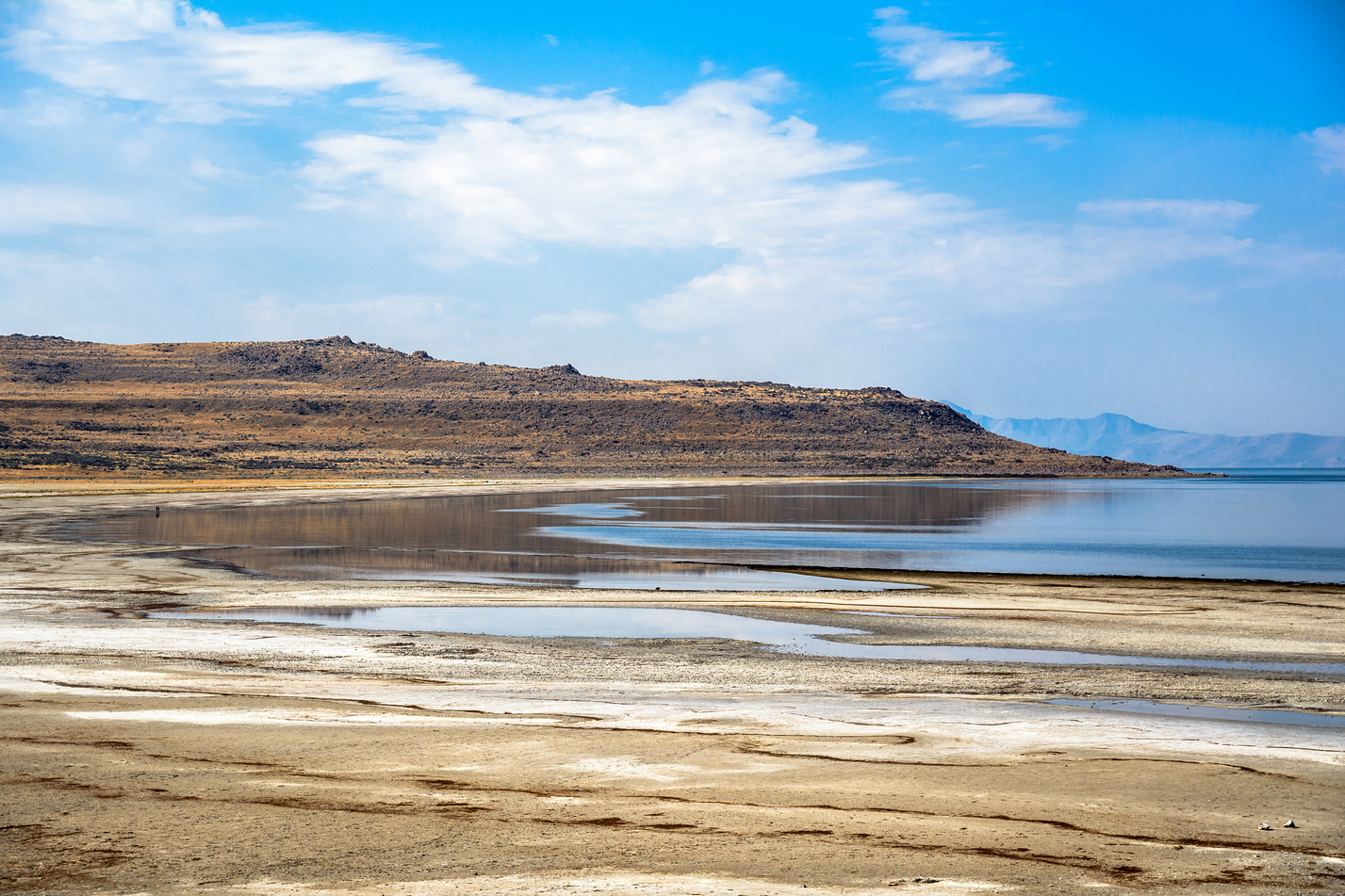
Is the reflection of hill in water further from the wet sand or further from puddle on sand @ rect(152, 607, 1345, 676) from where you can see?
the wet sand

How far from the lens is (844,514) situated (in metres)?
53.3

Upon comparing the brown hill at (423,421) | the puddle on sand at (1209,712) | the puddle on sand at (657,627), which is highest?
the brown hill at (423,421)

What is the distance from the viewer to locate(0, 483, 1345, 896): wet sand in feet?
21.9

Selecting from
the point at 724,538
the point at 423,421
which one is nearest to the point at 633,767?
the point at 724,538

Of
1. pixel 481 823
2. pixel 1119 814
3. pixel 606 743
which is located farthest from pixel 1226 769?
pixel 481 823

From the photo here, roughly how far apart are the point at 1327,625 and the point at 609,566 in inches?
650

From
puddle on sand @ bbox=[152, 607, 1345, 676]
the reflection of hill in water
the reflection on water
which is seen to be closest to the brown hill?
the reflection of hill in water

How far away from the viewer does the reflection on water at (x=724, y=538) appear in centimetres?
2791

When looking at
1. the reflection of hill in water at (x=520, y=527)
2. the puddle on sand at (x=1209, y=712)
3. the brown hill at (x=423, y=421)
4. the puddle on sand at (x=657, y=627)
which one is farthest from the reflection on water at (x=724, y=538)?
the brown hill at (x=423, y=421)

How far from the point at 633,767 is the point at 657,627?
9.31 meters

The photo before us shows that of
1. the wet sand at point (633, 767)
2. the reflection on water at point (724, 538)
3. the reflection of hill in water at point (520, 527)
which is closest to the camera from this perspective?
the wet sand at point (633, 767)

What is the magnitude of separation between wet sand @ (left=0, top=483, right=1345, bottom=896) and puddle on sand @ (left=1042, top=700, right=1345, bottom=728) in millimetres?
343

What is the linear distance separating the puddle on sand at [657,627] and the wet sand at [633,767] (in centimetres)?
64

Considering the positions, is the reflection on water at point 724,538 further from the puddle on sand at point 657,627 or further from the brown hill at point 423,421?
the brown hill at point 423,421
